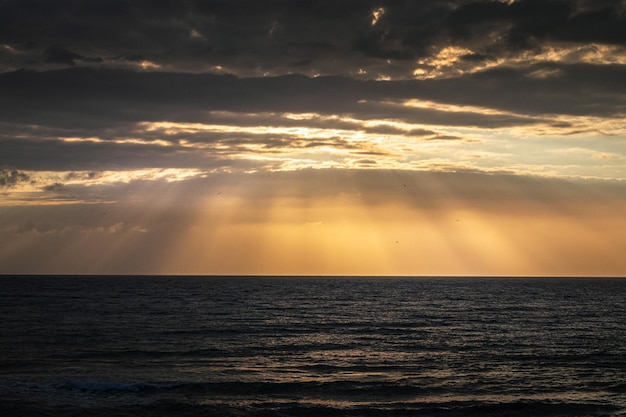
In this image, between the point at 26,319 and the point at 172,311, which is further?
the point at 172,311

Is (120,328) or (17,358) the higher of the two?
(17,358)

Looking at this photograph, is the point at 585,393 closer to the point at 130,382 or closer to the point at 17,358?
the point at 130,382

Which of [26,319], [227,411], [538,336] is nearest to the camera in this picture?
[227,411]

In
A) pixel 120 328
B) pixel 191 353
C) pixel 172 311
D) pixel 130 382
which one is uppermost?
pixel 130 382

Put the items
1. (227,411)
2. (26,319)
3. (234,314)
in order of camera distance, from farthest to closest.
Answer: (234,314) → (26,319) → (227,411)

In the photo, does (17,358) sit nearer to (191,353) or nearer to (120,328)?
(191,353)

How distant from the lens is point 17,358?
4300 cm

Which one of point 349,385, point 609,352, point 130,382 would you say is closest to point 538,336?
point 609,352

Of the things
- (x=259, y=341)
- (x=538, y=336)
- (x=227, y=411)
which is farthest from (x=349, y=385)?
(x=538, y=336)

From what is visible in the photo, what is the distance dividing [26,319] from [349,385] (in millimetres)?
47131

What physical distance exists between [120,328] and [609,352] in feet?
143

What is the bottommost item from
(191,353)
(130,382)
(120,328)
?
(120,328)

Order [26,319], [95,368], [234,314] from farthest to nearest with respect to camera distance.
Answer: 1. [234,314]
2. [26,319]
3. [95,368]

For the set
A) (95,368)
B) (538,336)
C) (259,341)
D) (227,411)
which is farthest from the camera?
(538,336)
